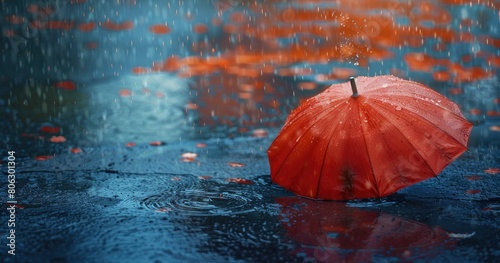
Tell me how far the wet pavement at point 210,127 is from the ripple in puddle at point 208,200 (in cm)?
2

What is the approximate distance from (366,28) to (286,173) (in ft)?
30.4

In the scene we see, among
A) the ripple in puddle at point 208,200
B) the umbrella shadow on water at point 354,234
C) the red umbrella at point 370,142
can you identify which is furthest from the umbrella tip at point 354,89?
the ripple in puddle at point 208,200

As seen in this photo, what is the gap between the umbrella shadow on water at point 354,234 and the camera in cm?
422

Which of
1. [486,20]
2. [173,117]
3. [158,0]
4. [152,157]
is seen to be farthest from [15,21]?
[486,20]

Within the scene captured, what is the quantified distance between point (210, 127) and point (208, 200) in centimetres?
264

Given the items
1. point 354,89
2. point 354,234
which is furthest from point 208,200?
point 354,89

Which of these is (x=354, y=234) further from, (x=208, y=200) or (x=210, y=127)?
(x=210, y=127)

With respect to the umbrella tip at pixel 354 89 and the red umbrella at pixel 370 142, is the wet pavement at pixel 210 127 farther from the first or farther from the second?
the umbrella tip at pixel 354 89

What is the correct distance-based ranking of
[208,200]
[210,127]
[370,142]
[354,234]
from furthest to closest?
[210,127], [208,200], [370,142], [354,234]

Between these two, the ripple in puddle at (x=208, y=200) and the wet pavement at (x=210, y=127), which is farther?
the ripple in puddle at (x=208, y=200)

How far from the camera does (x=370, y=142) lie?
4742 mm

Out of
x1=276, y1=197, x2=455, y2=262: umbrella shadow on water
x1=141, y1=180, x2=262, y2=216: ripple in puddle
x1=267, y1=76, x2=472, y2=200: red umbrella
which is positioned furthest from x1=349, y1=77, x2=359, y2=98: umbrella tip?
x1=141, y1=180, x2=262, y2=216: ripple in puddle

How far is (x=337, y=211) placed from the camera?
502 cm

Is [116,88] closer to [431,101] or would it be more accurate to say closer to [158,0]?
[431,101]
